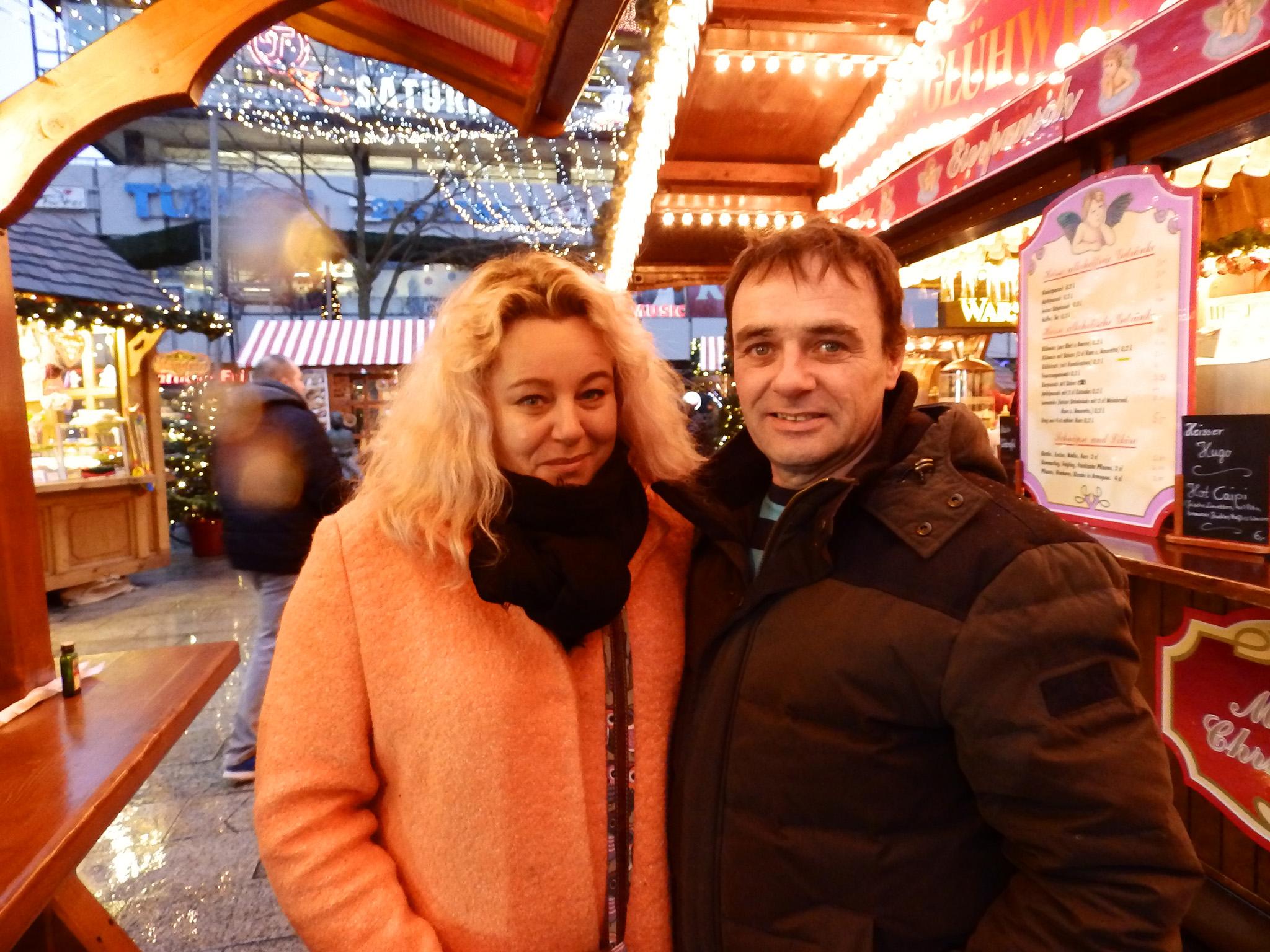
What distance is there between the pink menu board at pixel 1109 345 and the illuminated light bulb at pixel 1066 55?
520 mm

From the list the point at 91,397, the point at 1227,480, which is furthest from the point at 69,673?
the point at 91,397

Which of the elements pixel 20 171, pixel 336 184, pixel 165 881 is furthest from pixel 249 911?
pixel 336 184

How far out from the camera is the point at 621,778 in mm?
1365

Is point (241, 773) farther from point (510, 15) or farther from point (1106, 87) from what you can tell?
point (1106, 87)

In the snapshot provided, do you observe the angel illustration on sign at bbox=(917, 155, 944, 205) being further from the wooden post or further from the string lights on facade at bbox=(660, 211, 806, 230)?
the wooden post

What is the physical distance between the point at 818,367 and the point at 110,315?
30.6 ft

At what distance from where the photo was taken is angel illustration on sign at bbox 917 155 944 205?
3.18 meters

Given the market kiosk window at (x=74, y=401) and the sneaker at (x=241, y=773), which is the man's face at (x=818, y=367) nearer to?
the sneaker at (x=241, y=773)

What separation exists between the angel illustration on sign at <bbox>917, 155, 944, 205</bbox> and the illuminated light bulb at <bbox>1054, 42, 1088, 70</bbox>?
532mm

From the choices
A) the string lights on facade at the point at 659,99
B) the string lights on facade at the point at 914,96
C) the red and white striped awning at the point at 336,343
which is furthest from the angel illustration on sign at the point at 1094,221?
the red and white striped awning at the point at 336,343

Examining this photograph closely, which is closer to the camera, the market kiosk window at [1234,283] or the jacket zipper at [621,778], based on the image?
the jacket zipper at [621,778]

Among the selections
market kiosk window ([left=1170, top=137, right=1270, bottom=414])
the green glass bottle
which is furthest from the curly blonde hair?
market kiosk window ([left=1170, top=137, right=1270, bottom=414])

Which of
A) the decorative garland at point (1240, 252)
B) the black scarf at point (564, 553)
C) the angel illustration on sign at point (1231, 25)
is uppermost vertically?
the angel illustration on sign at point (1231, 25)

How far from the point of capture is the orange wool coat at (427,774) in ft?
4.12
